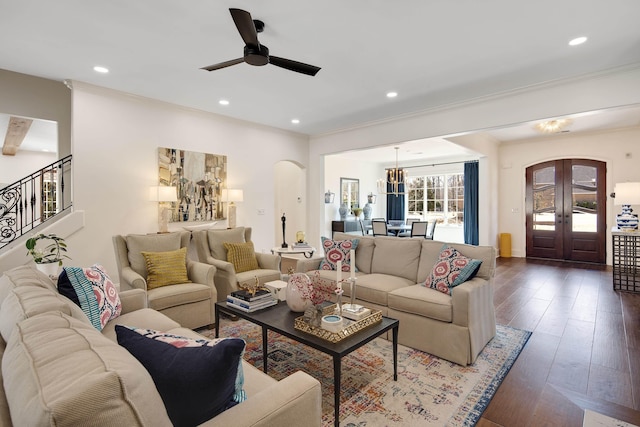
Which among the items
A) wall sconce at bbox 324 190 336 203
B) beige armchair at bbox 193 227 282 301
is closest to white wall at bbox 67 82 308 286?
beige armchair at bbox 193 227 282 301

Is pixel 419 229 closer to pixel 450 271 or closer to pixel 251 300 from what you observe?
pixel 450 271

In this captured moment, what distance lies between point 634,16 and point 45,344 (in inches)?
164

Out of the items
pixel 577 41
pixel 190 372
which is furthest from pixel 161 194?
pixel 577 41

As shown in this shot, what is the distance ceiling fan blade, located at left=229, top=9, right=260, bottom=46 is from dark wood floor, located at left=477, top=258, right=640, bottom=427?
301 centimetres

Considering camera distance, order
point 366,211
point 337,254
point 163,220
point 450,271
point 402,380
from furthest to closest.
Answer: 1. point 366,211
2. point 163,220
3. point 337,254
4. point 450,271
5. point 402,380

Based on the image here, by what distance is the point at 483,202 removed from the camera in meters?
7.02

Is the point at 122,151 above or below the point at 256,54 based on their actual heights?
below

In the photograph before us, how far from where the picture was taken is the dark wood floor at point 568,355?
2.05 m

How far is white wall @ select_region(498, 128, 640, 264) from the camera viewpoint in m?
6.34

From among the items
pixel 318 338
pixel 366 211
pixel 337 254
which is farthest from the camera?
pixel 366 211

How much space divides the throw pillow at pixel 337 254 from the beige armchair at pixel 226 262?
0.66 metres

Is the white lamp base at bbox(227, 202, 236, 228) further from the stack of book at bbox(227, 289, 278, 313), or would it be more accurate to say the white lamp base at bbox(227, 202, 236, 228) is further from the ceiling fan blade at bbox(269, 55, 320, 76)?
the ceiling fan blade at bbox(269, 55, 320, 76)

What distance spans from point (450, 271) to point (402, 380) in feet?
3.49

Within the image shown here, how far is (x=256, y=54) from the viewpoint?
8.33 ft
